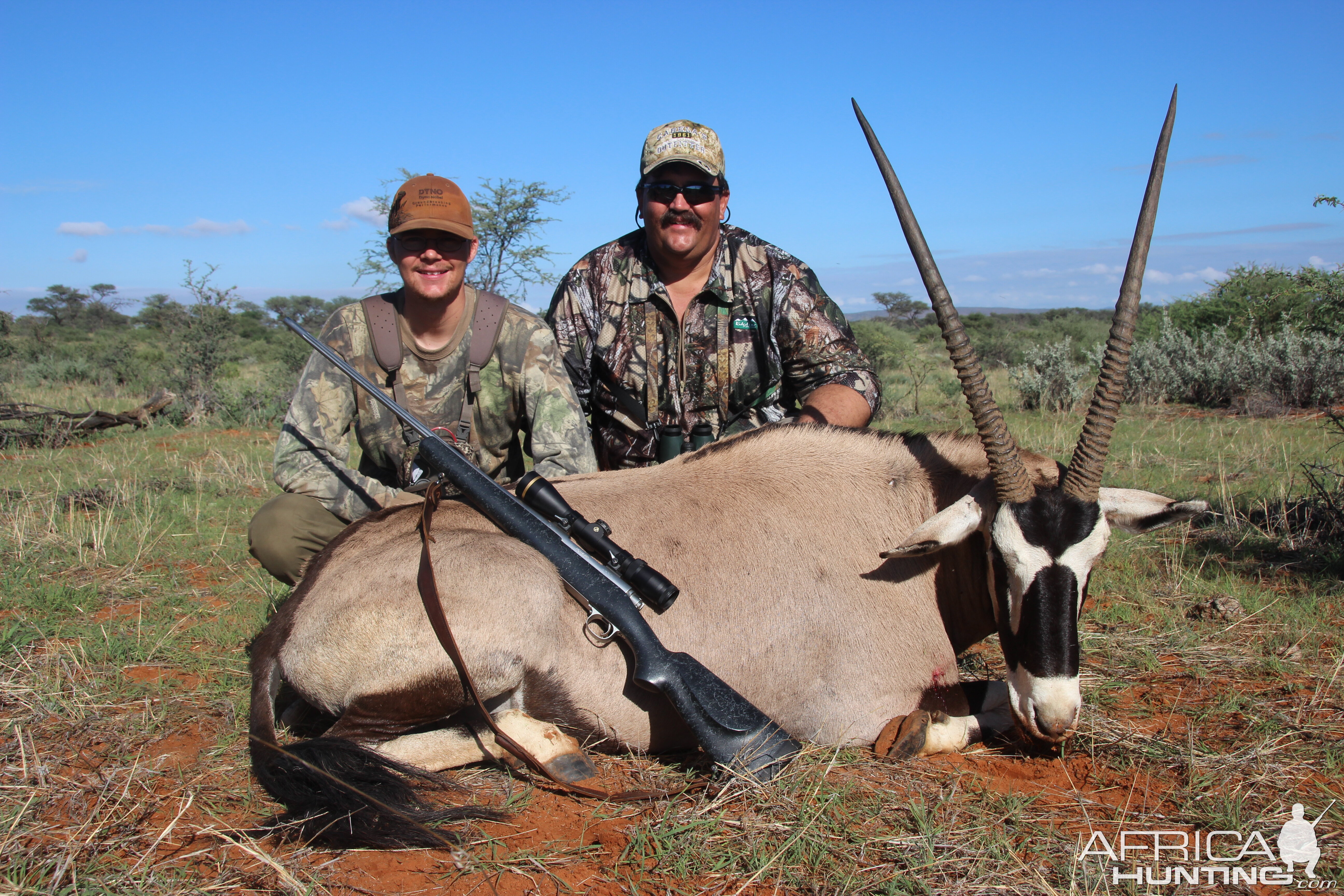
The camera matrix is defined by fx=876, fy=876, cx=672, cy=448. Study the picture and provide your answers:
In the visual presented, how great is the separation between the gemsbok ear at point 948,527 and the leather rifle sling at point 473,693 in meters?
1.15

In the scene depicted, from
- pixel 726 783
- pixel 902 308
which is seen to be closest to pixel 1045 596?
pixel 726 783

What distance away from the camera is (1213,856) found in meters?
2.59

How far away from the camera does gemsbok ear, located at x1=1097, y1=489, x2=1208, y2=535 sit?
125 inches

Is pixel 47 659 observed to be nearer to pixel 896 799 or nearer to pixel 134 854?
pixel 134 854

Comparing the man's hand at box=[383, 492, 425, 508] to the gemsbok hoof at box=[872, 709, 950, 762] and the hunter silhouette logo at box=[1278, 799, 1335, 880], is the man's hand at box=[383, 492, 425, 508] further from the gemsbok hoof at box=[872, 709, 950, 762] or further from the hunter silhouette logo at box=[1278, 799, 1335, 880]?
the hunter silhouette logo at box=[1278, 799, 1335, 880]

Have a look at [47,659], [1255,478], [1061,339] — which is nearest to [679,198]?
[47,659]

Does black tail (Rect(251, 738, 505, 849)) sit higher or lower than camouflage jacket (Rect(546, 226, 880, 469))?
lower

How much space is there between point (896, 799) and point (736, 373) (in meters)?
2.97

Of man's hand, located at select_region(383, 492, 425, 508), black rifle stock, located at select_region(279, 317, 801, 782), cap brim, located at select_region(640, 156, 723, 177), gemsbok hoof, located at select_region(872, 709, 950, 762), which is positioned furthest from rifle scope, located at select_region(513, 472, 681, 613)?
cap brim, located at select_region(640, 156, 723, 177)

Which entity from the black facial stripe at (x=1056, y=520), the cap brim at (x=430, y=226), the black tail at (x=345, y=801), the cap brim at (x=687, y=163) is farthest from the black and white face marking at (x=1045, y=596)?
the cap brim at (x=430, y=226)

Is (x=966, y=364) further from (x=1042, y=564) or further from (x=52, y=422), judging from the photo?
(x=52, y=422)

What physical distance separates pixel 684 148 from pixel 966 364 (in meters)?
2.39

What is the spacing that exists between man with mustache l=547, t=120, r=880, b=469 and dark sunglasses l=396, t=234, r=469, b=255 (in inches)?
42.3

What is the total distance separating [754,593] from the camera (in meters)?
3.32
